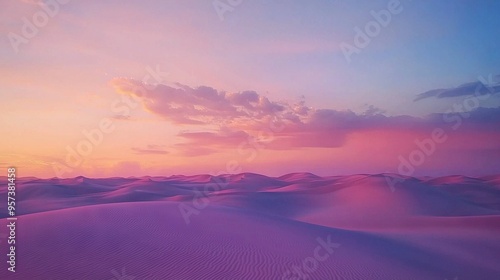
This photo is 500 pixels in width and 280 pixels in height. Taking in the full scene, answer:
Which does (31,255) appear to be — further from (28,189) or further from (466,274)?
(28,189)

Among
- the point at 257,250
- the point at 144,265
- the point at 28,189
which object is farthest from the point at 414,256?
the point at 28,189

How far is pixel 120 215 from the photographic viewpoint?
534 inches

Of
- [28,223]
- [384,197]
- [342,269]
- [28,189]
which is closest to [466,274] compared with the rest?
[342,269]

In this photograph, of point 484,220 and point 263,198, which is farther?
point 263,198

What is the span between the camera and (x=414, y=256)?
12180 mm

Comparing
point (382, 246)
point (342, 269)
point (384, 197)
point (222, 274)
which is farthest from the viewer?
point (384, 197)

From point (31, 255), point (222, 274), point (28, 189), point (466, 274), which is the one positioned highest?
point (28, 189)

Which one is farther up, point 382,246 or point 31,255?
point 31,255

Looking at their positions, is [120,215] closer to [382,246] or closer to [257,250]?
[257,250]

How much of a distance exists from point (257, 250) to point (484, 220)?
46.0 ft

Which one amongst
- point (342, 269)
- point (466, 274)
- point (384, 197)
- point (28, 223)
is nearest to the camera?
point (342, 269)

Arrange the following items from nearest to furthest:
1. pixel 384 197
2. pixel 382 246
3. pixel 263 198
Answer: pixel 382 246, pixel 384 197, pixel 263 198

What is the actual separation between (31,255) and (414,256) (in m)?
11.4

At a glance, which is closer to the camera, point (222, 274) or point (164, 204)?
point (222, 274)
